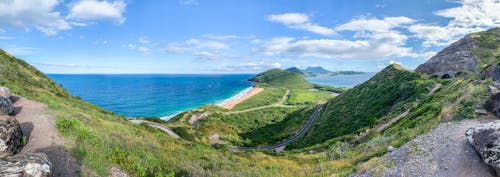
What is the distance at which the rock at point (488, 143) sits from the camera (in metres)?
9.07

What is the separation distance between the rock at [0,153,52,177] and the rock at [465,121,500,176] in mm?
17143

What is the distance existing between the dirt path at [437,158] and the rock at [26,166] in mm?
13935

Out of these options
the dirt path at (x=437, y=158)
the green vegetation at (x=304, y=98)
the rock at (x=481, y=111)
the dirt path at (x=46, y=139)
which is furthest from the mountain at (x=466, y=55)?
the green vegetation at (x=304, y=98)

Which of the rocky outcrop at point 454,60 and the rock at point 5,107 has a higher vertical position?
the rocky outcrop at point 454,60

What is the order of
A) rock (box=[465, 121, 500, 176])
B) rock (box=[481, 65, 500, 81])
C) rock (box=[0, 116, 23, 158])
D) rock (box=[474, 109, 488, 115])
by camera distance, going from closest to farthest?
rock (box=[0, 116, 23, 158]) → rock (box=[465, 121, 500, 176]) → rock (box=[474, 109, 488, 115]) → rock (box=[481, 65, 500, 81])

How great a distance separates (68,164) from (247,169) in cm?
949

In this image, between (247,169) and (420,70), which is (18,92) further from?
(420,70)

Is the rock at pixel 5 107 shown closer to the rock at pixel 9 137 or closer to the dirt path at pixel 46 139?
the dirt path at pixel 46 139

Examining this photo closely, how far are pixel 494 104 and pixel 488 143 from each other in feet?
23.2

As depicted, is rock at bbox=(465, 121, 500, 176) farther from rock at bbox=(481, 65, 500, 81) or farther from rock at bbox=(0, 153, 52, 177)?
rock at bbox=(0, 153, 52, 177)

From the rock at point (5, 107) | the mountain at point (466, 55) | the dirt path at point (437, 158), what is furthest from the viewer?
the mountain at point (466, 55)

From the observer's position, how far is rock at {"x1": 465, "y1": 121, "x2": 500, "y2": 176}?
9.07m

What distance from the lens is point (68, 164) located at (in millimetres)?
9508

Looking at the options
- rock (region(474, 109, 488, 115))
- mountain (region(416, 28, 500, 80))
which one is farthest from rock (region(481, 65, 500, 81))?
mountain (region(416, 28, 500, 80))
